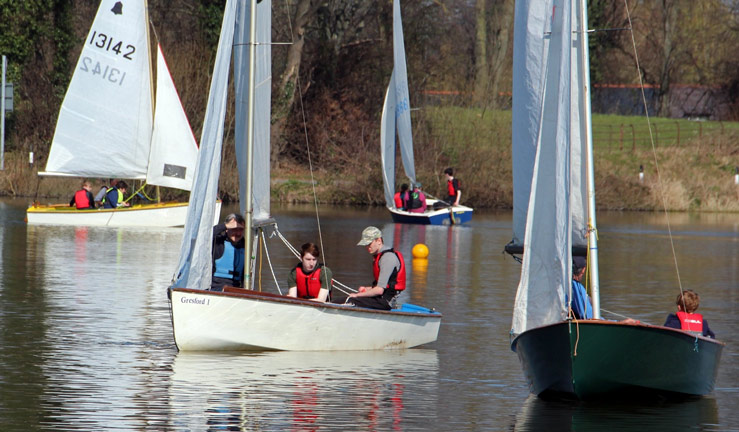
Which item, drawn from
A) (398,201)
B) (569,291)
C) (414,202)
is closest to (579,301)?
(569,291)

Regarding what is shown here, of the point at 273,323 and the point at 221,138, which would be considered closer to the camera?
the point at 273,323

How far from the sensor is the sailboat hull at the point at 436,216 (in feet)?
115

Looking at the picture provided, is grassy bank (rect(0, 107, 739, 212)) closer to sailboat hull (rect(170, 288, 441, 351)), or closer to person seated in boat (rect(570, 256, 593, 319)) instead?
sailboat hull (rect(170, 288, 441, 351))

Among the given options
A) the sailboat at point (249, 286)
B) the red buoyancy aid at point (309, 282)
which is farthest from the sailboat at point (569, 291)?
the red buoyancy aid at point (309, 282)

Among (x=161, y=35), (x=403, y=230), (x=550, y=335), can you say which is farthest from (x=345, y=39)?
(x=550, y=335)

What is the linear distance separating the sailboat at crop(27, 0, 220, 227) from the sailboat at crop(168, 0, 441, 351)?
1678 cm

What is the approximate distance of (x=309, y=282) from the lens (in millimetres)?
12688

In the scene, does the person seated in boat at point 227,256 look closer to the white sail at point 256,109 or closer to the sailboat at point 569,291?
the white sail at point 256,109

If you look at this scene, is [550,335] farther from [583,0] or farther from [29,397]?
[29,397]

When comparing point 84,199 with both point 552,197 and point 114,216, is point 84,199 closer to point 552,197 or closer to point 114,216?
point 114,216

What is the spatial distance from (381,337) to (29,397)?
414 centimetres

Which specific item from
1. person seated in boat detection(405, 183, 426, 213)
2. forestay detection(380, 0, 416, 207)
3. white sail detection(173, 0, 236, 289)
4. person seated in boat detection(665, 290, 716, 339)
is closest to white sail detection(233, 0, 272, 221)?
white sail detection(173, 0, 236, 289)

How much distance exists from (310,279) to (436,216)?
2270 cm

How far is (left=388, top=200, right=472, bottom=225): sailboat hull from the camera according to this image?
3500 centimetres
